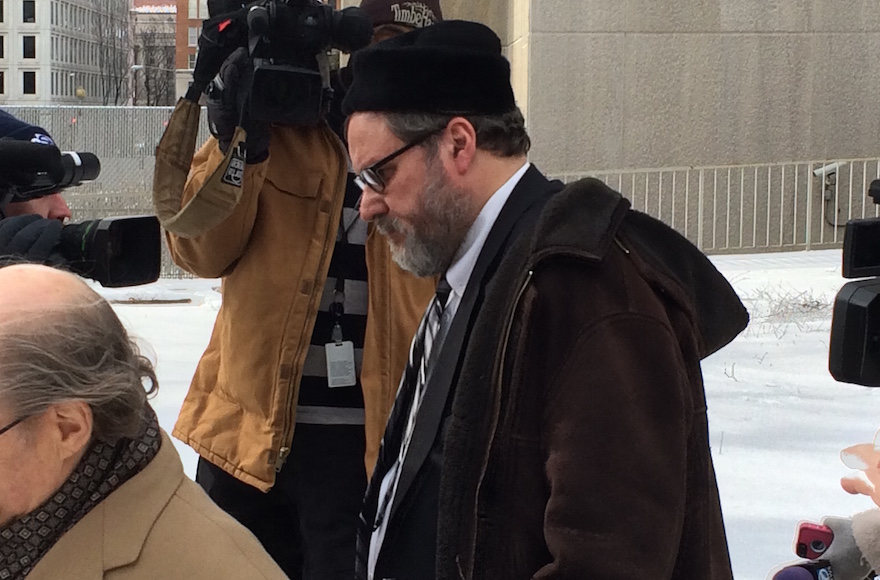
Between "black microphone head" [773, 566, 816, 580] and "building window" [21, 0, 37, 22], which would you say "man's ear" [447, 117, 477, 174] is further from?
"building window" [21, 0, 37, 22]

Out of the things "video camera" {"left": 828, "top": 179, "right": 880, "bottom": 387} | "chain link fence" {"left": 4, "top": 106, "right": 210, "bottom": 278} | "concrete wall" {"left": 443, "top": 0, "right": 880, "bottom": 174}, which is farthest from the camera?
"chain link fence" {"left": 4, "top": 106, "right": 210, "bottom": 278}

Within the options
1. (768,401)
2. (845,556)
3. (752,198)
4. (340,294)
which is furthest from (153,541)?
(752,198)

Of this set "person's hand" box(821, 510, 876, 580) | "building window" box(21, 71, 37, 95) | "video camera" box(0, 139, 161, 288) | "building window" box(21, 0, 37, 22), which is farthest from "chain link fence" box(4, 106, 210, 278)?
"building window" box(21, 0, 37, 22)

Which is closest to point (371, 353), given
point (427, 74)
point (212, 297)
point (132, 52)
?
point (427, 74)

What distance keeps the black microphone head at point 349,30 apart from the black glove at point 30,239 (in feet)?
3.17

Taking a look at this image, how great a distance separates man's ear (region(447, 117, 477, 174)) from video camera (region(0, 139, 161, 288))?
0.58 meters

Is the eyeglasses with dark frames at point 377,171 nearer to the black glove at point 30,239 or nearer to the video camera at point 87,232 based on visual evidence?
the video camera at point 87,232

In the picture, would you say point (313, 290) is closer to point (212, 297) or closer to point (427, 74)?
point (427, 74)

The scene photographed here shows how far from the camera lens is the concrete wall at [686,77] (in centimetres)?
1074

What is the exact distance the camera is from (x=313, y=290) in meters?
2.61

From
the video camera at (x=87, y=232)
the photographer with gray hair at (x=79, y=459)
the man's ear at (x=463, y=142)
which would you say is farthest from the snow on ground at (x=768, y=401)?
the photographer with gray hair at (x=79, y=459)

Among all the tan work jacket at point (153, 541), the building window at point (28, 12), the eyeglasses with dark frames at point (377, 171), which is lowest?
the tan work jacket at point (153, 541)

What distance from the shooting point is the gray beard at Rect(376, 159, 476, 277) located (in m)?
1.86

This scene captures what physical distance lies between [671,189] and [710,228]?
59 cm
